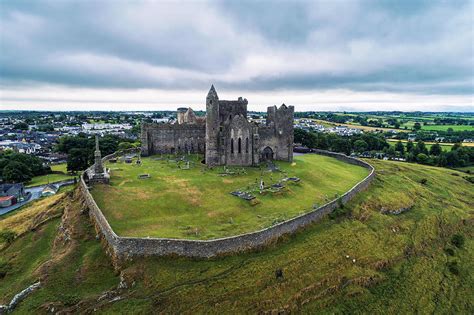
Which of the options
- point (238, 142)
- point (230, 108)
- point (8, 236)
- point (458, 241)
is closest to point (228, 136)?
point (238, 142)

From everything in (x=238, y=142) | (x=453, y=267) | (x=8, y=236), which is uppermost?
(x=238, y=142)

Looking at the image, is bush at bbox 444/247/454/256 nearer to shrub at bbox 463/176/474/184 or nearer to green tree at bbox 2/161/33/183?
shrub at bbox 463/176/474/184

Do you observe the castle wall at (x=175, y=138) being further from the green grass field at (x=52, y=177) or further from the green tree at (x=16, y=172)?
the green tree at (x=16, y=172)

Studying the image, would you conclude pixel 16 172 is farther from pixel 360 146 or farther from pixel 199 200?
pixel 360 146

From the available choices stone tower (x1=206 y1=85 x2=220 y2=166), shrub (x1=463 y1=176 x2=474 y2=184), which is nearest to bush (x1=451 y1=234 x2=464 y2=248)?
stone tower (x1=206 y1=85 x2=220 y2=166)

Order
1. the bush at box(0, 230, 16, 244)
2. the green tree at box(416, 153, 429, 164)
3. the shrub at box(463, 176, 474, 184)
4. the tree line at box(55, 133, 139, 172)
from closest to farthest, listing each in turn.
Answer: the bush at box(0, 230, 16, 244)
the shrub at box(463, 176, 474, 184)
the tree line at box(55, 133, 139, 172)
the green tree at box(416, 153, 429, 164)

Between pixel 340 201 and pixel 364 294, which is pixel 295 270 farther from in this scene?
pixel 340 201

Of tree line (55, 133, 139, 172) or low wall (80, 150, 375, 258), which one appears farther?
tree line (55, 133, 139, 172)
